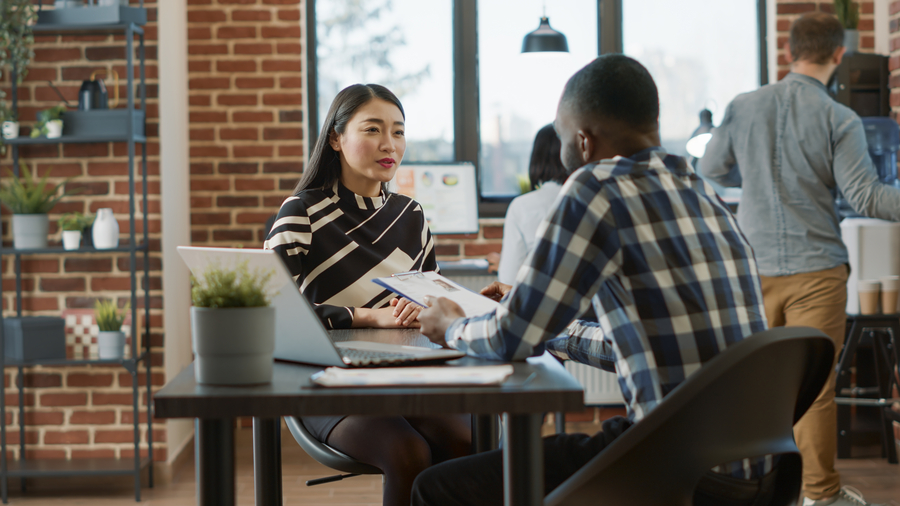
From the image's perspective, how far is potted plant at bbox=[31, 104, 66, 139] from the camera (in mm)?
2826

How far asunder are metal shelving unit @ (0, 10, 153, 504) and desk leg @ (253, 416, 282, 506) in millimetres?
1649

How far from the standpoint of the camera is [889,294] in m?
3.01

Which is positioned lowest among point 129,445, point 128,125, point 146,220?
point 129,445

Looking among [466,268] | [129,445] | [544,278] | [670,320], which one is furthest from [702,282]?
[129,445]

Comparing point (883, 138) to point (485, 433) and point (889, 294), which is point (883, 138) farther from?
point (485, 433)

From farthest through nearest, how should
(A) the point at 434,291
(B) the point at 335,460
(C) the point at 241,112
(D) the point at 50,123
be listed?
(C) the point at 241,112 < (D) the point at 50,123 < (B) the point at 335,460 < (A) the point at 434,291

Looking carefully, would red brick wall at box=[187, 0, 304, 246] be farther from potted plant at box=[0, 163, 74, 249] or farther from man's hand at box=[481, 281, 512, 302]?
man's hand at box=[481, 281, 512, 302]

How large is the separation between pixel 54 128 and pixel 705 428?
2.68 m

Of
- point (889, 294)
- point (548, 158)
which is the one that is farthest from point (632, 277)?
point (889, 294)

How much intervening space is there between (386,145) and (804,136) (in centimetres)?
156

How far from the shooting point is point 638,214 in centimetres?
108

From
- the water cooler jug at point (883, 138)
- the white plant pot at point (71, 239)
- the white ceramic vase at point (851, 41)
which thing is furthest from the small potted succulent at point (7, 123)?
the white ceramic vase at point (851, 41)

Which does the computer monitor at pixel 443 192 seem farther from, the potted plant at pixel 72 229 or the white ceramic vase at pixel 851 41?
the white ceramic vase at pixel 851 41

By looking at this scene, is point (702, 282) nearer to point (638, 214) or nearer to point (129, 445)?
point (638, 214)
